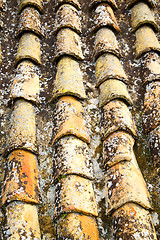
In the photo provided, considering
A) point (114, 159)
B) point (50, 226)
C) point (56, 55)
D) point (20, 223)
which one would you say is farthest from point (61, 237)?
point (56, 55)

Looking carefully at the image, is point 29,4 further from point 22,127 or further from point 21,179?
point 21,179

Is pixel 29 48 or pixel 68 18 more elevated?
pixel 68 18

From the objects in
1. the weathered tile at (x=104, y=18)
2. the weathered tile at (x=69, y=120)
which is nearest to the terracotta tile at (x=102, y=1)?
the weathered tile at (x=104, y=18)

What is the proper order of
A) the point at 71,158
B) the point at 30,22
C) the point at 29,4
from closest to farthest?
1. the point at 71,158
2. the point at 30,22
3. the point at 29,4

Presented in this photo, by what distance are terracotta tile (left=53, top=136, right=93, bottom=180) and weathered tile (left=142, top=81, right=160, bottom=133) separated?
57cm

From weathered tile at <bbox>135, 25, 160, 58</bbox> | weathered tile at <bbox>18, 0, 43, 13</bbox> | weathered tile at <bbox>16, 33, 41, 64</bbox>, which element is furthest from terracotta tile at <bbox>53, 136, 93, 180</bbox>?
weathered tile at <bbox>18, 0, 43, 13</bbox>

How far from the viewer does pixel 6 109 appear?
7.20ft

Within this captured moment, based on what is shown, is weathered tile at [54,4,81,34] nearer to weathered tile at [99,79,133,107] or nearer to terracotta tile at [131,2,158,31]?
terracotta tile at [131,2,158,31]

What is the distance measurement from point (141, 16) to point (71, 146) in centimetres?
182

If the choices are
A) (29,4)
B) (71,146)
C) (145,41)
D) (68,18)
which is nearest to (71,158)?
(71,146)

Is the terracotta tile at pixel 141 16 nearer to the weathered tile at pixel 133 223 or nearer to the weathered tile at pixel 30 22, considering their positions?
the weathered tile at pixel 30 22

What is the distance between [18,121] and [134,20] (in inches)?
72.4

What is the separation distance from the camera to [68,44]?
2438 mm

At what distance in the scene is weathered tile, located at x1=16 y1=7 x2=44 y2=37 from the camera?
260cm
